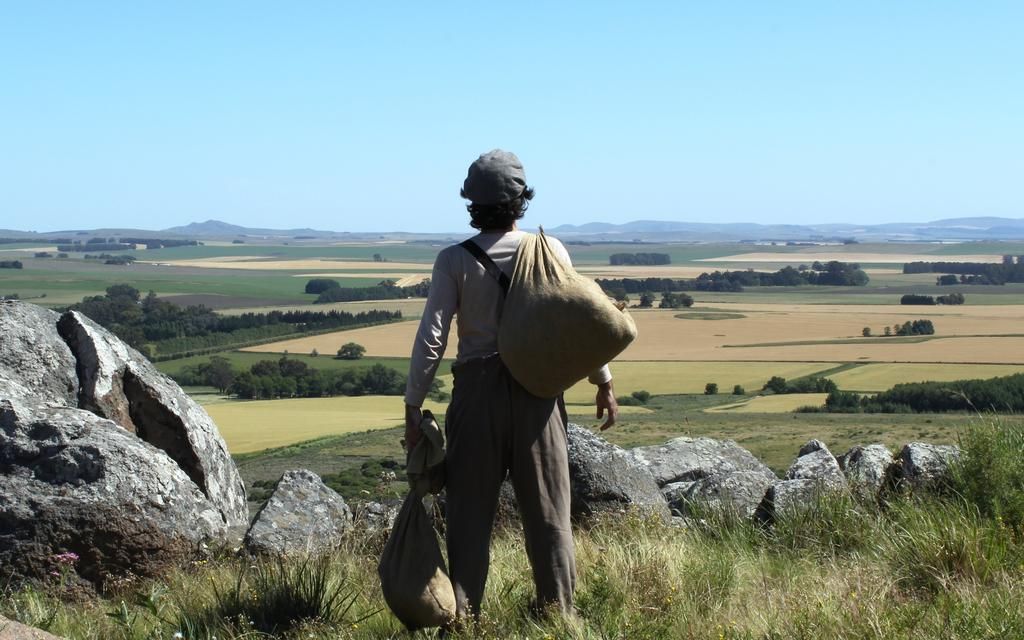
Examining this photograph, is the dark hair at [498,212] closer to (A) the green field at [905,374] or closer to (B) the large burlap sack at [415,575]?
(B) the large burlap sack at [415,575]

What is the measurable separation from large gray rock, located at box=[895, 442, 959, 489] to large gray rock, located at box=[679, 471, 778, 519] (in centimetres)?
101

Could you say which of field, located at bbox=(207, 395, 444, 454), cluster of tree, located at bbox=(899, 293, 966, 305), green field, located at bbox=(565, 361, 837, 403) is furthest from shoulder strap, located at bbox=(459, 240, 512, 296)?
cluster of tree, located at bbox=(899, 293, 966, 305)

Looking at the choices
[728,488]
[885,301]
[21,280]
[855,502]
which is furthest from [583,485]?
[21,280]

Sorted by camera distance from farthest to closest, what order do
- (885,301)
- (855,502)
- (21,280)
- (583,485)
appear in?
(21,280), (885,301), (583,485), (855,502)

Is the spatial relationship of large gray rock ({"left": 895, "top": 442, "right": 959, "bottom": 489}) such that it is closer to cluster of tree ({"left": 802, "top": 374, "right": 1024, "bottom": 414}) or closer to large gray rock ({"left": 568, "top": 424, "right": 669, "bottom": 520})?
large gray rock ({"left": 568, "top": 424, "right": 669, "bottom": 520})

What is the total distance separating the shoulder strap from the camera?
18.0 feet

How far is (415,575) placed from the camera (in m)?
5.40

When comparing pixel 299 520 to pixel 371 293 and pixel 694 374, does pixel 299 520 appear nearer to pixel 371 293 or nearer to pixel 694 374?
pixel 694 374

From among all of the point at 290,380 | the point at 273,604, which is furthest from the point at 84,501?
the point at 290,380

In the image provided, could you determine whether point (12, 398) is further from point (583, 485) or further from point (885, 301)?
point (885, 301)

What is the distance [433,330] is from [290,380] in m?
57.0

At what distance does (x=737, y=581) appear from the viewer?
5941 mm

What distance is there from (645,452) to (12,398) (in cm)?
639

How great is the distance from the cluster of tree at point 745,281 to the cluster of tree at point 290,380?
250 feet
